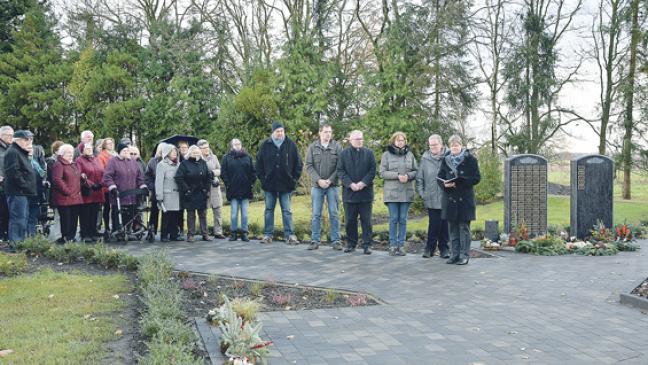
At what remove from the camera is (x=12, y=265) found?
8.56 meters

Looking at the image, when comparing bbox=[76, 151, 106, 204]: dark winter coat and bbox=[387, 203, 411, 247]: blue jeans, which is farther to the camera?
bbox=[76, 151, 106, 204]: dark winter coat

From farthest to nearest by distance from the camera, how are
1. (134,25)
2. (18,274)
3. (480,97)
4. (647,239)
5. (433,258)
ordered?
(134,25) → (480,97) → (647,239) → (433,258) → (18,274)

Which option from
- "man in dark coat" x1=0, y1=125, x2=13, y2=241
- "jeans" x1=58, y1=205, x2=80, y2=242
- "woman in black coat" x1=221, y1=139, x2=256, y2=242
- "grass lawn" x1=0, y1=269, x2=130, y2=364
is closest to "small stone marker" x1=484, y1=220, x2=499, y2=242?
"woman in black coat" x1=221, y1=139, x2=256, y2=242

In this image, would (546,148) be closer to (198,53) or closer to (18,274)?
(198,53)

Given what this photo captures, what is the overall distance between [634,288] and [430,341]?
11.7 ft

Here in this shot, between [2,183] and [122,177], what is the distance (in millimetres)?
1924

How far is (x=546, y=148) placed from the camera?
82.1 ft

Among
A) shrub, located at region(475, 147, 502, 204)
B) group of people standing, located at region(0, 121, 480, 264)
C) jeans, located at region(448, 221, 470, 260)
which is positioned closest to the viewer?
jeans, located at region(448, 221, 470, 260)

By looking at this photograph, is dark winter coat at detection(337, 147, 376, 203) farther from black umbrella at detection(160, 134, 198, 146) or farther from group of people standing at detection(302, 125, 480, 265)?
black umbrella at detection(160, 134, 198, 146)

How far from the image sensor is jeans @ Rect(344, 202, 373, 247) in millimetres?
10469

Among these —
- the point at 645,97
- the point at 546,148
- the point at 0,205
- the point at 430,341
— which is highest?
the point at 645,97

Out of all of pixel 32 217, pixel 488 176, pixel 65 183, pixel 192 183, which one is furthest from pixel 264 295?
pixel 488 176

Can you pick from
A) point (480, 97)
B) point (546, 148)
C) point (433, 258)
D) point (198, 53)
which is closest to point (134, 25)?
point (198, 53)

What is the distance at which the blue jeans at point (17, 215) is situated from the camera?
34.2 feet
